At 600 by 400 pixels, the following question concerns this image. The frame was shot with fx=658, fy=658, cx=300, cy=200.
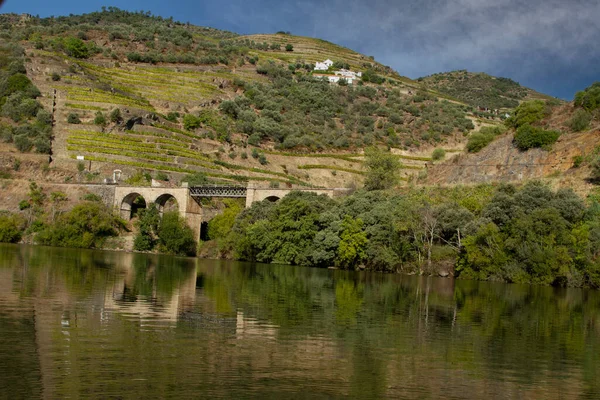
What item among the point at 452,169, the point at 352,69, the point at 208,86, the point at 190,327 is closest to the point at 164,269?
the point at 190,327

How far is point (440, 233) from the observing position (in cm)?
5503

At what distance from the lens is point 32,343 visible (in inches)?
599

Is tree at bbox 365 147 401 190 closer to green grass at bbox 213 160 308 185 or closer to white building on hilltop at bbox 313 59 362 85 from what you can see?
green grass at bbox 213 160 308 185

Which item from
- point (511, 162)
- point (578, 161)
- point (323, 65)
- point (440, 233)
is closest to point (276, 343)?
point (440, 233)

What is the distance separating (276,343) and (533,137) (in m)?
53.1

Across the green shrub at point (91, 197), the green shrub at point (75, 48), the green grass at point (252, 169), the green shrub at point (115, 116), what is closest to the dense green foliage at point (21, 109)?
the green shrub at point (115, 116)

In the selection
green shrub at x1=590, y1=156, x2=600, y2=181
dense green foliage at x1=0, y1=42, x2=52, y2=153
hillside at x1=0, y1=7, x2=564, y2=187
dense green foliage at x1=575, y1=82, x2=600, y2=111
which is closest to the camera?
green shrub at x1=590, y1=156, x2=600, y2=181

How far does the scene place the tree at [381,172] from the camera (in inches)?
2859

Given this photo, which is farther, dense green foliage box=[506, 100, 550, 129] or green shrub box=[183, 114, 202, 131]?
green shrub box=[183, 114, 202, 131]

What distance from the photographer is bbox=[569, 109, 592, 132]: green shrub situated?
6362cm

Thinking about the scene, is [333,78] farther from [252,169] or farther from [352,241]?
[352,241]

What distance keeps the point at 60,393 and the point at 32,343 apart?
420 centimetres

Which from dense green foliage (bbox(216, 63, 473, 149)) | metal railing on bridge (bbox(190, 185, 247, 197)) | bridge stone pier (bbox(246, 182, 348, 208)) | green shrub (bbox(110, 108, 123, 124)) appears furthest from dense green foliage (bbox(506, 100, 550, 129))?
green shrub (bbox(110, 108, 123, 124))

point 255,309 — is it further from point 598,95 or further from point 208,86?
point 208,86
